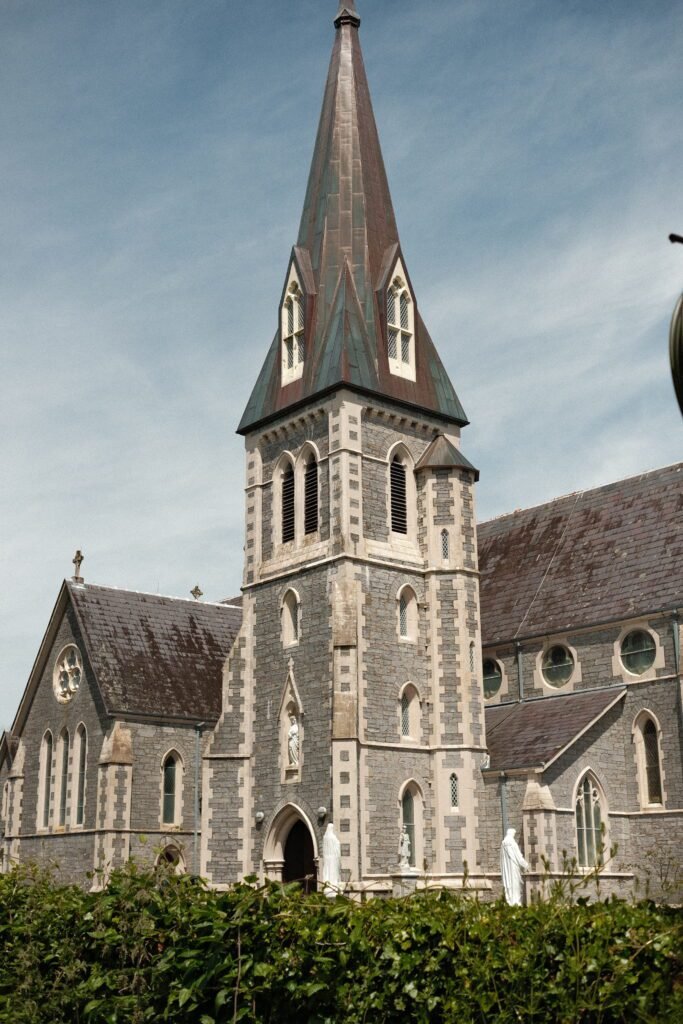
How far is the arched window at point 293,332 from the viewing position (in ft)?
109

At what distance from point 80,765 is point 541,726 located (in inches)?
544

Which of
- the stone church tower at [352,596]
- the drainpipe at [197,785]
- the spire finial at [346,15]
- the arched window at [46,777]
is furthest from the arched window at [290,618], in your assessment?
the spire finial at [346,15]

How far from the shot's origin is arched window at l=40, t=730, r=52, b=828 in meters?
35.2

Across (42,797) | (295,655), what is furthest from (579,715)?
(42,797)

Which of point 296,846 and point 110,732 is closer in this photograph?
point 296,846

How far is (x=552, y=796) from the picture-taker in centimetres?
2714

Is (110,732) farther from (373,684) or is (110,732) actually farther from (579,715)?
(579,715)

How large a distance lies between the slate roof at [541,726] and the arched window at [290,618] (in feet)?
19.0

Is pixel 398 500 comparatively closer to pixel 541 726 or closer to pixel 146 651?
pixel 541 726

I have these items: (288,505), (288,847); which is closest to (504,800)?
(288,847)

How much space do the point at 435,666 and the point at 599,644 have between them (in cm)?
457

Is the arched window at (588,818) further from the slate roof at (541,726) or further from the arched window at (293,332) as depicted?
the arched window at (293,332)

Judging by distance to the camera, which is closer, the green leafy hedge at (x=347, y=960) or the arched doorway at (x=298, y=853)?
the green leafy hedge at (x=347, y=960)

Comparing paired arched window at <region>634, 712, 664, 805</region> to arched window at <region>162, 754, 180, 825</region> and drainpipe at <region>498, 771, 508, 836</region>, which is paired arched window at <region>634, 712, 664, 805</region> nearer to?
drainpipe at <region>498, 771, 508, 836</region>
